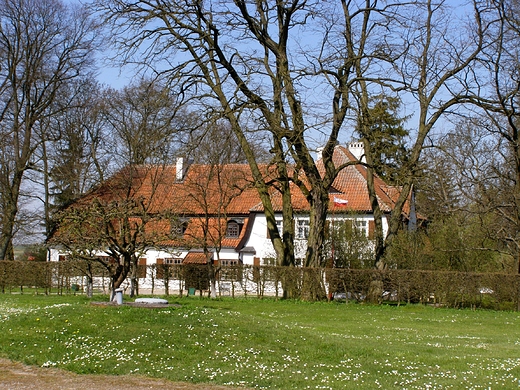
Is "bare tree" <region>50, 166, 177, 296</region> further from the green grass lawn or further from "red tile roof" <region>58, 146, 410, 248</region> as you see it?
"red tile roof" <region>58, 146, 410, 248</region>

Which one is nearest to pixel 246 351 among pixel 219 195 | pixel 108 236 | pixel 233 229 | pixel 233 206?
pixel 108 236

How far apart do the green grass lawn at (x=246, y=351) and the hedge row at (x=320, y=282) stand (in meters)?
9.35

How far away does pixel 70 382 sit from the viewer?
1037 cm

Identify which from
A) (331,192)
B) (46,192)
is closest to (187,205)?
(331,192)

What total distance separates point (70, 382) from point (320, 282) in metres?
18.7

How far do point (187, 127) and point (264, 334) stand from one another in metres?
14.2

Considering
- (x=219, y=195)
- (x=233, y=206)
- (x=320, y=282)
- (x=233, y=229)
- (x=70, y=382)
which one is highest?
(x=219, y=195)

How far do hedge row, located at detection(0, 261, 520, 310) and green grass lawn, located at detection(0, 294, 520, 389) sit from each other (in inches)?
368

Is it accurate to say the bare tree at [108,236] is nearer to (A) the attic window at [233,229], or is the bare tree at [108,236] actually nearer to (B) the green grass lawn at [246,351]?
(B) the green grass lawn at [246,351]

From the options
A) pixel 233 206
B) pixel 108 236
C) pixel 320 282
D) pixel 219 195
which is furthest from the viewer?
pixel 233 206

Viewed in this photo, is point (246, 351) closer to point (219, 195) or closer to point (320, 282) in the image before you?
→ point (320, 282)

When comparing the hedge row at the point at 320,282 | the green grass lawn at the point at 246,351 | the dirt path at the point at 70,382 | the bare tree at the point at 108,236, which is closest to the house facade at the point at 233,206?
the hedge row at the point at 320,282

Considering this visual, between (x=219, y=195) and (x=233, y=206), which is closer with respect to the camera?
(x=219, y=195)

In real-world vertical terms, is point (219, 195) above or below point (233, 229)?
above
